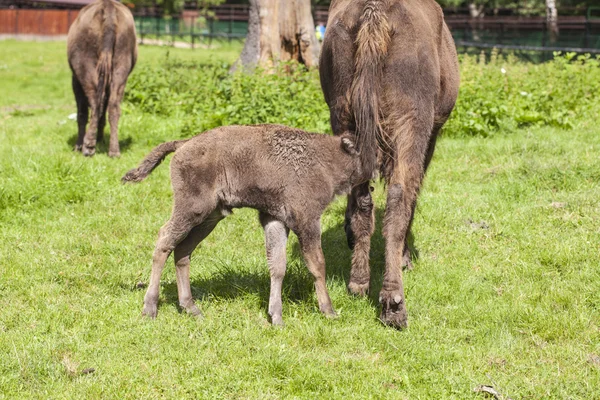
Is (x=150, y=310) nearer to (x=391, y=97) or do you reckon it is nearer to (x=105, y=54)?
(x=391, y=97)

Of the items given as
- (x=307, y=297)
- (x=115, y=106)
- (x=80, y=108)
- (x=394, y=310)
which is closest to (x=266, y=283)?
(x=307, y=297)

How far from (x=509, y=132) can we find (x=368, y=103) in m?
6.06

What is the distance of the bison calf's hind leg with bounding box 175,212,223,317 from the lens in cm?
534

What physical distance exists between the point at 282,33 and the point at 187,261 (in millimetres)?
9089

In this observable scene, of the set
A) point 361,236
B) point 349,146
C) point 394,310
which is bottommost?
point 394,310

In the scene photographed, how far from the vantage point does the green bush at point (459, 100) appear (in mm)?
10766

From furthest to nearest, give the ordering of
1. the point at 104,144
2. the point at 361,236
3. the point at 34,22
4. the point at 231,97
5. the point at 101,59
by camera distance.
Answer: the point at 34,22 < the point at 231,97 < the point at 104,144 < the point at 101,59 < the point at 361,236

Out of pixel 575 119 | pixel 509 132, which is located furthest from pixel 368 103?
pixel 575 119

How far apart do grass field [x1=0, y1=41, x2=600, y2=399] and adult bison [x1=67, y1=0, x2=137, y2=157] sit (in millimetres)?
958

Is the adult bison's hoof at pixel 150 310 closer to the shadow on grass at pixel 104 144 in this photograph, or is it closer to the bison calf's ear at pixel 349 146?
the bison calf's ear at pixel 349 146

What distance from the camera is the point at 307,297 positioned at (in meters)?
5.64

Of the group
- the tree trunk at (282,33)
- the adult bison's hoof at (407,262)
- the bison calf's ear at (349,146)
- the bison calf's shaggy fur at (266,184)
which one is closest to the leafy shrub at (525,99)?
the tree trunk at (282,33)

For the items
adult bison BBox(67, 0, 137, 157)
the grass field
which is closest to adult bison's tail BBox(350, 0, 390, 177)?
the grass field

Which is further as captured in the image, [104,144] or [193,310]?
[104,144]
